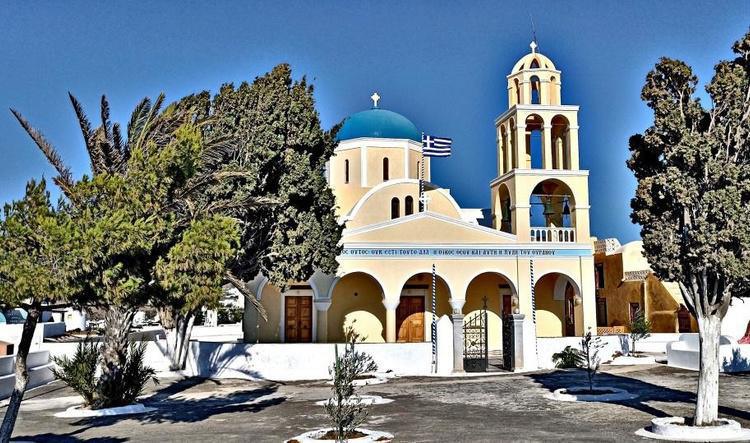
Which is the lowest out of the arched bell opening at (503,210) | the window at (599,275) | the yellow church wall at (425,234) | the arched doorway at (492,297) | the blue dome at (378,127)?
the arched doorway at (492,297)

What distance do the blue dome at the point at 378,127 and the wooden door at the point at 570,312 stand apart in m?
9.87

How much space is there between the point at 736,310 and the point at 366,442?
23.1 m

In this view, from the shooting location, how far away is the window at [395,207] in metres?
31.0

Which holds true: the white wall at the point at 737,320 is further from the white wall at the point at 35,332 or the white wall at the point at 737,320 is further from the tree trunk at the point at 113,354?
the white wall at the point at 35,332

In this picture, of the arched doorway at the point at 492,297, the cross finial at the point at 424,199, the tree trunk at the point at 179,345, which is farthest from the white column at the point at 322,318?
the cross finial at the point at 424,199

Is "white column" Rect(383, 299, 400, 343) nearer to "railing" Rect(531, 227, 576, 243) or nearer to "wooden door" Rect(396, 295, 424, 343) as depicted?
"wooden door" Rect(396, 295, 424, 343)

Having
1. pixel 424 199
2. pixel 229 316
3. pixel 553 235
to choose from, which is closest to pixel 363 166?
pixel 424 199

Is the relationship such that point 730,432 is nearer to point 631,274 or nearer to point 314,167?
point 314,167

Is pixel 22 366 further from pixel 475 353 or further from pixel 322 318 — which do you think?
pixel 322 318

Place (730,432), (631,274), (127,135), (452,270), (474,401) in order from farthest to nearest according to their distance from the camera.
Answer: (631,274) → (452,270) → (474,401) → (127,135) → (730,432)

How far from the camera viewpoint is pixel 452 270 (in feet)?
90.0

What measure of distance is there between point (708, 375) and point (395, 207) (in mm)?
20525

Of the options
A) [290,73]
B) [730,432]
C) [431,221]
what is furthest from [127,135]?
A: [431,221]

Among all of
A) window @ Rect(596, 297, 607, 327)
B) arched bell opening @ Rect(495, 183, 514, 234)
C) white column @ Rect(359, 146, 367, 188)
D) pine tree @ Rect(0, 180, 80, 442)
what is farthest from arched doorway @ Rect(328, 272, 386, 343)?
pine tree @ Rect(0, 180, 80, 442)
